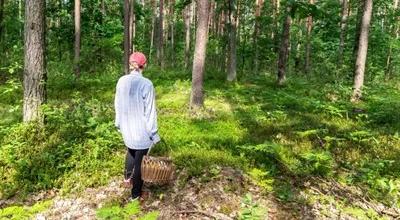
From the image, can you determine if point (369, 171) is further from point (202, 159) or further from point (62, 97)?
point (62, 97)

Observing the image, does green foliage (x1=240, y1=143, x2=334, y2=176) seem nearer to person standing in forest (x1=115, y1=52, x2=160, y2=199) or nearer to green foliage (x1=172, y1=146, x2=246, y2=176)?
green foliage (x1=172, y1=146, x2=246, y2=176)

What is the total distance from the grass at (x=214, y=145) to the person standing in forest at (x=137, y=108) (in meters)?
1.65

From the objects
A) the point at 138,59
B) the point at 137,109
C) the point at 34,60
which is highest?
the point at 138,59

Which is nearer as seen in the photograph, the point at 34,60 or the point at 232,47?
the point at 34,60

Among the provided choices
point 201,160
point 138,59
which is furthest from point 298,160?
point 138,59

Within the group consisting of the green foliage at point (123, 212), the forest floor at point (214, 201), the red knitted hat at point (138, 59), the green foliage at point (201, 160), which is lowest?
the forest floor at point (214, 201)

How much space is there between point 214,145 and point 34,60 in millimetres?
4188

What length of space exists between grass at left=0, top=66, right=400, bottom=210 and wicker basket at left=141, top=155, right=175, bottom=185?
4.10 ft

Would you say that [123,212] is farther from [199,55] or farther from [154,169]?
[199,55]

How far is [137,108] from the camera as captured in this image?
6.20 meters

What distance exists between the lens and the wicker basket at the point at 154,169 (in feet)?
20.6

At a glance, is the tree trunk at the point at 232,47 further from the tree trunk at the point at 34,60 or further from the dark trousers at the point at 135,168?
the dark trousers at the point at 135,168

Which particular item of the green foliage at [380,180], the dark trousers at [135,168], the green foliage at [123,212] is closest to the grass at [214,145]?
the green foliage at [380,180]

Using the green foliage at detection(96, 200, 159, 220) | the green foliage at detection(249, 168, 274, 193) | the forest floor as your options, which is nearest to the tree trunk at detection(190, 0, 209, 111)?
the green foliage at detection(249, 168, 274, 193)
